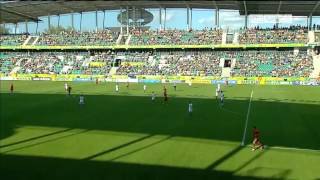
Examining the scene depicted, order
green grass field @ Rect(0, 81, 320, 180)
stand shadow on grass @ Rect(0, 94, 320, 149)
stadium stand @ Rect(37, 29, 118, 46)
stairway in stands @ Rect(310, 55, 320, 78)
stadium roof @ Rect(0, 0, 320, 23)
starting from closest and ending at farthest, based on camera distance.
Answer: green grass field @ Rect(0, 81, 320, 180), stand shadow on grass @ Rect(0, 94, 320, 149), stairway in stands @ Rect(310, 55, 320, 78), stadium roof @ Rect(0, 0, 320, 23), stadium stand @ Rect(37, 29, 118, 46)

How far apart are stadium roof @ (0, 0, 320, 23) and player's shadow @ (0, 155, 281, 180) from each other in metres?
57.7

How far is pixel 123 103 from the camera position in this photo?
1601 inches

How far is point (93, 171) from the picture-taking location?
690 inches

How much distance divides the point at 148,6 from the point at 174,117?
5708 cm

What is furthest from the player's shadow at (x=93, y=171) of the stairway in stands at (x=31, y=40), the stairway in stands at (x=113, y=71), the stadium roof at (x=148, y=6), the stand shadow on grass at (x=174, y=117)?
the stairway in stands at (x=31, y=40)

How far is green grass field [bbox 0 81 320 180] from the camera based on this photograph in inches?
695

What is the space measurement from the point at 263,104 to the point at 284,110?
4.18 metres

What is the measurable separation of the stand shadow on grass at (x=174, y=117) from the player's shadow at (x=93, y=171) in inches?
216

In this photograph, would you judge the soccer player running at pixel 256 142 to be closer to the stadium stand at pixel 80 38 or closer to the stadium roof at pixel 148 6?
the stadium roof at pixel 148 6

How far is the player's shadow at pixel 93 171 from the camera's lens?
55.2 ft

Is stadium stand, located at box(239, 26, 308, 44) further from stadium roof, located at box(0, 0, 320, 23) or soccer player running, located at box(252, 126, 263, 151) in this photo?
soccer player running, located at box(252, 126, 263, 151)

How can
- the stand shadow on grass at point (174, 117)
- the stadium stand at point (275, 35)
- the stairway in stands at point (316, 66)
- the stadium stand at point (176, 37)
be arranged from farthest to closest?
the stadium stand at point (176, 37) → the stadium stand at point (275, 35) → the stairway in stands at point (316, 66) → the stand shadow on grass at point (174, 117)

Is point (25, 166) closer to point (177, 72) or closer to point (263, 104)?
point (263, 104)

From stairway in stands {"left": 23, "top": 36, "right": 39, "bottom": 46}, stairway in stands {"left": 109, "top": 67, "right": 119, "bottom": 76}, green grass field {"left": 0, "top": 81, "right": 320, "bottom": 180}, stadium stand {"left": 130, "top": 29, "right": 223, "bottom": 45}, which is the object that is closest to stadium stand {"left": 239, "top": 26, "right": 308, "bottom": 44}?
stadium stand {"left": 130, "top": 29, "right": 223, "bottom": 45}
